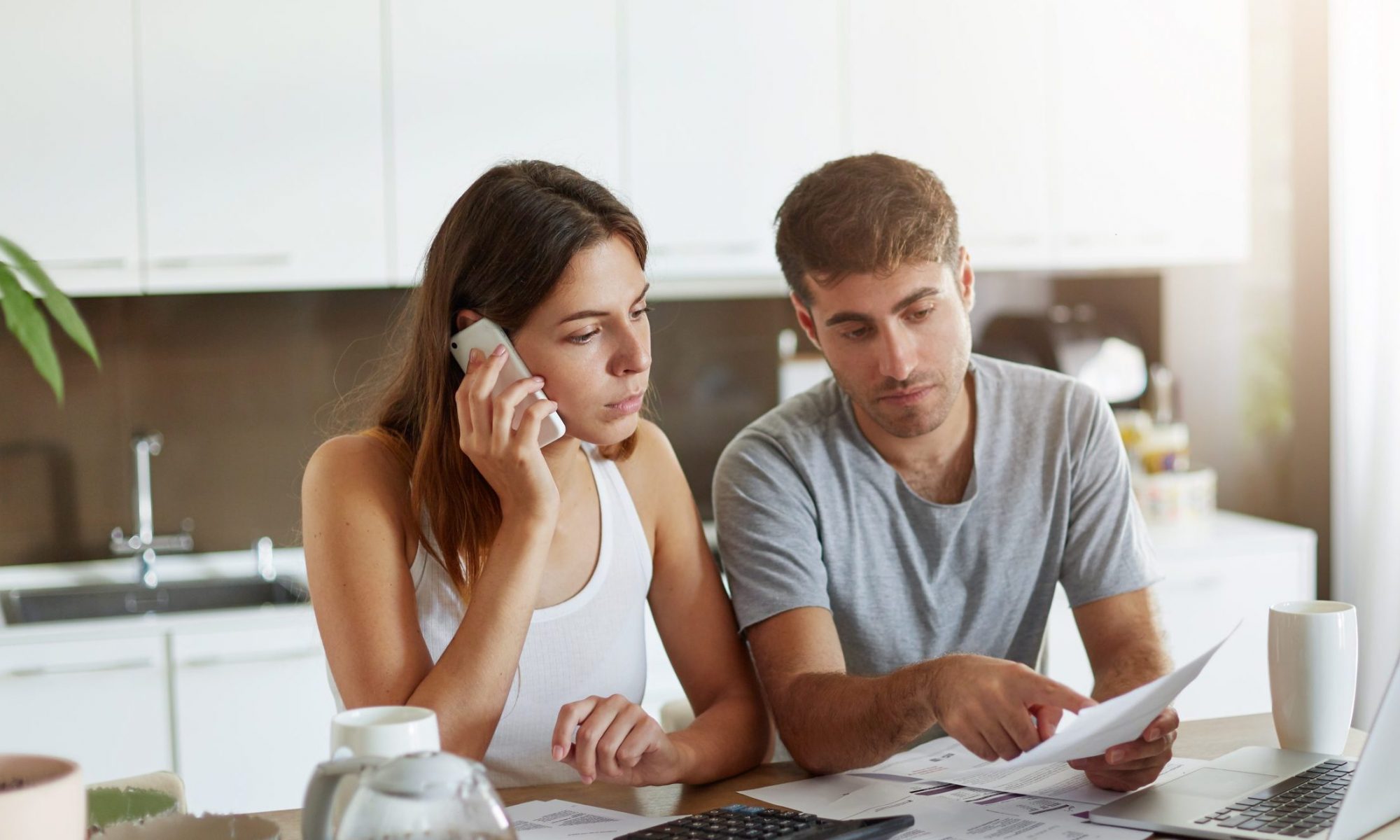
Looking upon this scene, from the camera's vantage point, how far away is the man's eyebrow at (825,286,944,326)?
1.58 metres

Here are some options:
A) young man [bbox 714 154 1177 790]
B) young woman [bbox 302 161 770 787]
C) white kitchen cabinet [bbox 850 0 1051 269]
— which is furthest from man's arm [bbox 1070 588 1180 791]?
white kitchen cabinet [bbox 850 0 1051 269]

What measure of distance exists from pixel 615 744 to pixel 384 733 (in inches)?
14.0

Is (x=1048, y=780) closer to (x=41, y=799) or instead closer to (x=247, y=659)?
(x=41, y=799)

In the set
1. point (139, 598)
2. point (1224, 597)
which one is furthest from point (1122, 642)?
point (139, 598)

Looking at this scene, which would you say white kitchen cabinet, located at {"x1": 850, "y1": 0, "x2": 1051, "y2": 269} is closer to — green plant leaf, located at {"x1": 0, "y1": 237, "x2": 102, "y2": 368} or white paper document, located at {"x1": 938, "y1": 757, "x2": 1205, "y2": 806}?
white paper document, located at {"x1": 938, "y1": 757, "x2": 1205, "y2": 806}

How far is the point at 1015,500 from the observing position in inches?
67.4

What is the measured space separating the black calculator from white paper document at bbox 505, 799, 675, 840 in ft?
0.13

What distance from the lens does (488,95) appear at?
294 cm

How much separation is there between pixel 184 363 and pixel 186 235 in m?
0.40

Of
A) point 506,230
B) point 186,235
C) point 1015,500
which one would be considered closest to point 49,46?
point 186,235

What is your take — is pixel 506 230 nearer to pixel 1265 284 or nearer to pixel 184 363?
pixel 184 363

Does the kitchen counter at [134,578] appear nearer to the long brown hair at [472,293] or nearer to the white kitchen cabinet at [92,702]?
the white kitchen cabinet at [92,702]

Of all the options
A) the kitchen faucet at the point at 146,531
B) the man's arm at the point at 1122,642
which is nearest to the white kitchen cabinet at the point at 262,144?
the kitchen faucet at the point at 146,531

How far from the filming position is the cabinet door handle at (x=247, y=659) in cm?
256
